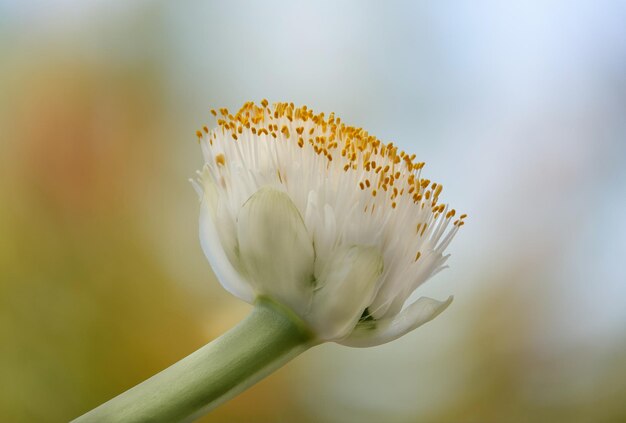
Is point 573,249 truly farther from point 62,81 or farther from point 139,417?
point 139,417

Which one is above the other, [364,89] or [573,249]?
[364,89]

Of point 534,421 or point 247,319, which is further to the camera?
point 534,421

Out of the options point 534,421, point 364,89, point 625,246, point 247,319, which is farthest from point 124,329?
point 247,319

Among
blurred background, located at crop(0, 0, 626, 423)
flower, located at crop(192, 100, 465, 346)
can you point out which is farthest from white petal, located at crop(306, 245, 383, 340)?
blurred background, located at crop(0, 0, 626, 423)

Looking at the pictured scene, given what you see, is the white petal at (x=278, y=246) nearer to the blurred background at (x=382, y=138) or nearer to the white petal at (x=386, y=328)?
the white petal at (x=386, y=328)

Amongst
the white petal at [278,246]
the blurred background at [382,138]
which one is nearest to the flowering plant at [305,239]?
the white petal at [278,246]

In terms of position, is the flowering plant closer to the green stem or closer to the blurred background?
the green stem

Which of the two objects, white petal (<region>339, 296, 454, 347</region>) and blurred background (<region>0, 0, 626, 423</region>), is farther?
blurred background (<region>0, 0, 626, 423</region>)
